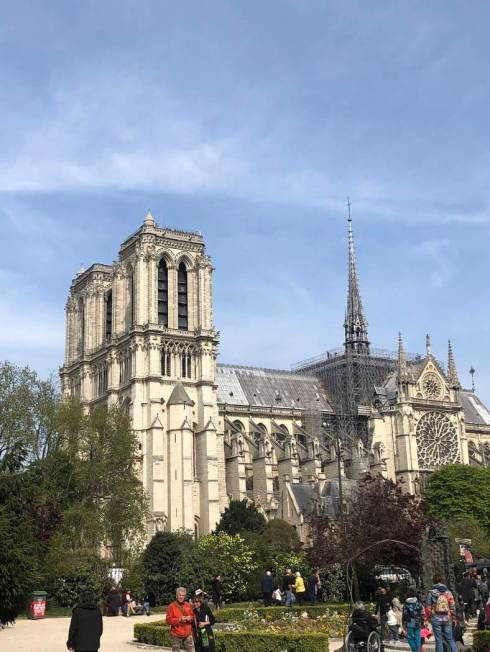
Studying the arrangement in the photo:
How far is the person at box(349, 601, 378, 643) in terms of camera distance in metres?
19.2

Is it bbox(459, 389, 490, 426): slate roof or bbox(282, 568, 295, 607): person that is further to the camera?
bbox(459, 389, 490, 426): slate roof

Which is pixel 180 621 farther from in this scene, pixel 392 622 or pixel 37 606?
pixel 37 606

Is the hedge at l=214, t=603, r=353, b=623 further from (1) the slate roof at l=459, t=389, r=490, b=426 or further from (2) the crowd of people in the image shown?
(1) the slate roof at l=459, t=389, r=490, b=426

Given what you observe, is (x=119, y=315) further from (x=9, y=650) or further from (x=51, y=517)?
(x=9, y=650)

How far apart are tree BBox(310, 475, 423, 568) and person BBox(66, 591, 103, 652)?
79.2 ft

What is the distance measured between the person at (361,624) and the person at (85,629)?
6507 mm

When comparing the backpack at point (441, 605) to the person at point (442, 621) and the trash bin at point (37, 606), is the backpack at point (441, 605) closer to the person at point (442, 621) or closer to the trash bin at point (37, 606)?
the person at point (442, 621)

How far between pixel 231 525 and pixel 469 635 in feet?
130

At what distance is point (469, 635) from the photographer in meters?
25.9

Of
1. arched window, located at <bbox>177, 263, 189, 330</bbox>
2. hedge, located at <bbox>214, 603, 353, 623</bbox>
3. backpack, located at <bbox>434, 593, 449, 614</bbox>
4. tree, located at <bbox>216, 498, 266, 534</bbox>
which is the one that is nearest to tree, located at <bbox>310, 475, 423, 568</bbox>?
hedge, located at <bbox>214, 603, 353, 623</bbox>

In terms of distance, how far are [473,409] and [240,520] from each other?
164ft

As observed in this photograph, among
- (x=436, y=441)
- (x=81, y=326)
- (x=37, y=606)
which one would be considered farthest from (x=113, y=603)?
(x=436, y=441)

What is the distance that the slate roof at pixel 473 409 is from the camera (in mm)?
104562

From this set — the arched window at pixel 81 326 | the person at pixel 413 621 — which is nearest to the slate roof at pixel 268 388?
the arched window at pixel 81 326
